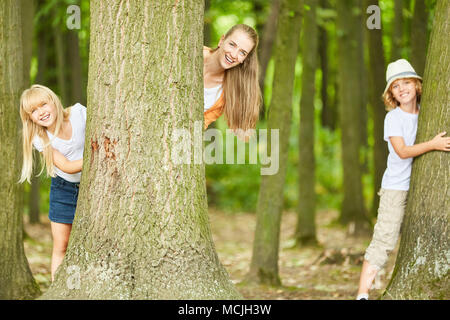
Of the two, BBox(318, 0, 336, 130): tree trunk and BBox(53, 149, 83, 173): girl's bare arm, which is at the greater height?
BBox(318, 0, 336, 130): tree trunk

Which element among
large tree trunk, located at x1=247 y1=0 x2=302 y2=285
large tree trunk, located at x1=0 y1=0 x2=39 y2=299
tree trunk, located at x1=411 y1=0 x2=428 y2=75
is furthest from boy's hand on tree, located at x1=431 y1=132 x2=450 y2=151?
large tree trunk, located at x1=0 y1=0 x2=39 y2=299

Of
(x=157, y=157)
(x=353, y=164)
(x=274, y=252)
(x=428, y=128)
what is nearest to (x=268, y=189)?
(x=274, y=252)

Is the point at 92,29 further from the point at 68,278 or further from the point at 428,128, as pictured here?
the point at 428,128

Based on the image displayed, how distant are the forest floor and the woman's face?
254cm

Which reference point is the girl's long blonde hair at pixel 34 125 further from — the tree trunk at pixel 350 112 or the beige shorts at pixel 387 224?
the tree trunk at pixel 350 112

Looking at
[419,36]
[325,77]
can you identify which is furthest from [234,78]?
[325,77]

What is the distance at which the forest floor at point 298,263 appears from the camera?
6770 mm

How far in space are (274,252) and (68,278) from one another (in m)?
3.43

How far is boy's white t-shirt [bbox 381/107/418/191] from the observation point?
4.94 meters

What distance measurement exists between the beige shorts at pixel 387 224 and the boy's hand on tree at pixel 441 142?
24.4 inches

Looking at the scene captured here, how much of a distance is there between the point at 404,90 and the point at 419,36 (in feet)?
9.86

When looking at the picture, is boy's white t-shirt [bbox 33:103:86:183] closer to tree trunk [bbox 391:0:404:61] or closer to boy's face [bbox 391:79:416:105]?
boy's face [bbox 391:79:416:105]

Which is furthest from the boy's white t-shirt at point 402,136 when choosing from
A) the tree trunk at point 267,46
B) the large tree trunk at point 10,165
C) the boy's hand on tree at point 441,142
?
the tree trunk at point 267,46

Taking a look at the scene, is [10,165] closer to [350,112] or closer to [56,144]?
[56,144]
